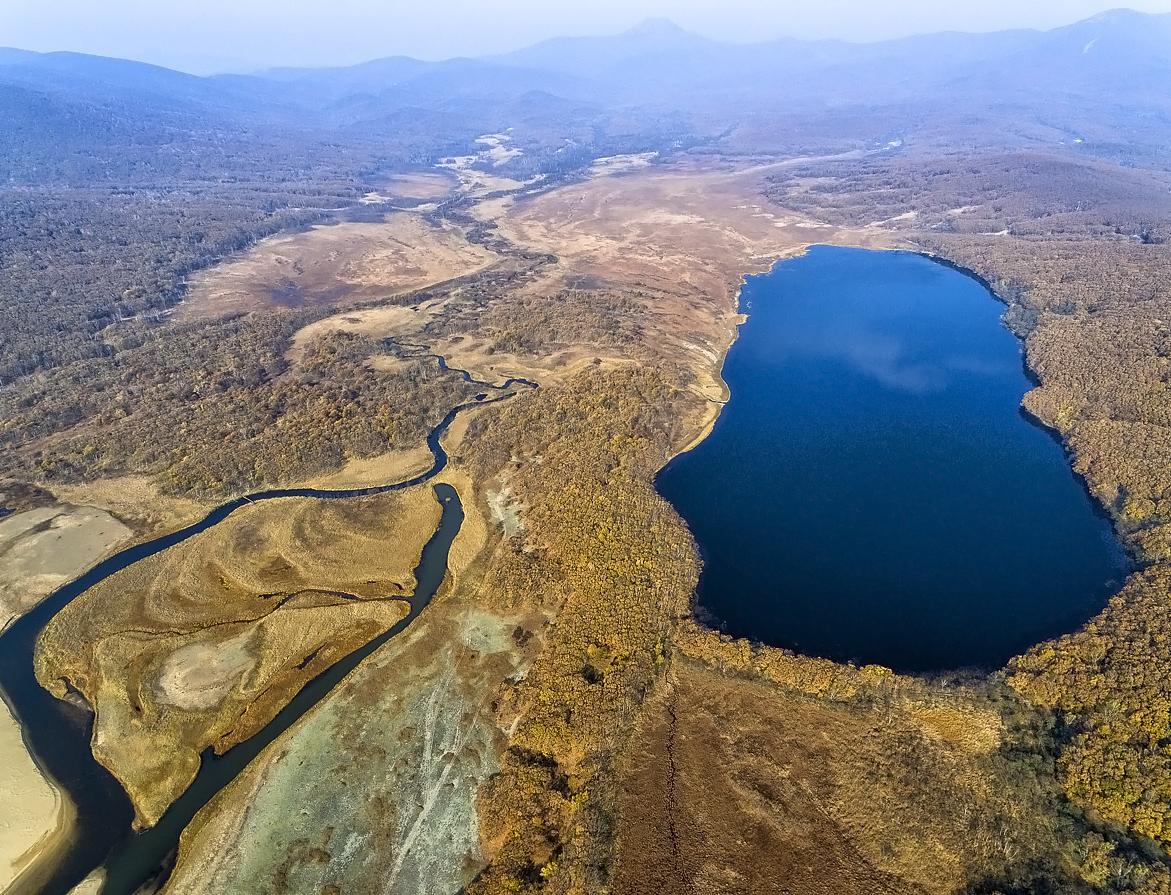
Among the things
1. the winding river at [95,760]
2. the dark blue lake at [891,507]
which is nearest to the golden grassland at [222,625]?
the winding river at [95,760]

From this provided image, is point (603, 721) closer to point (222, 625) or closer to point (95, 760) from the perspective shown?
point (222, 625)

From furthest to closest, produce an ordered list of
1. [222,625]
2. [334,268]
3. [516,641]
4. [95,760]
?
[334,268], [222,625], [516,641], [95,760]

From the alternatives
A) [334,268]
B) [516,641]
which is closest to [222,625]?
[516,641]

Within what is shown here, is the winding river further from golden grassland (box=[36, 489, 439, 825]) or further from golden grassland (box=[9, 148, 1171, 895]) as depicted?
golden grassland (box=[9, 148, 1171, 895])

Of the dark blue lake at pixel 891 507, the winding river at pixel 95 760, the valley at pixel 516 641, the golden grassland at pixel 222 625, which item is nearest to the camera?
the valley at pixel 516 641

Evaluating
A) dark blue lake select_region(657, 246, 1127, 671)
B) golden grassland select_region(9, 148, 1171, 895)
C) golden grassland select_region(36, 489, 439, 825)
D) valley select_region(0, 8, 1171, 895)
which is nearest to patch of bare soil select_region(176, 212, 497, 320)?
valley select_region(0, 8, 1171, 895)

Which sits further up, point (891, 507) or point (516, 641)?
point (891, 507)

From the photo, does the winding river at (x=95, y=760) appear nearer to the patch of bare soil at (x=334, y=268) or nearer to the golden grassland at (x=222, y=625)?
the golden grassland at (x=222, y=625)
